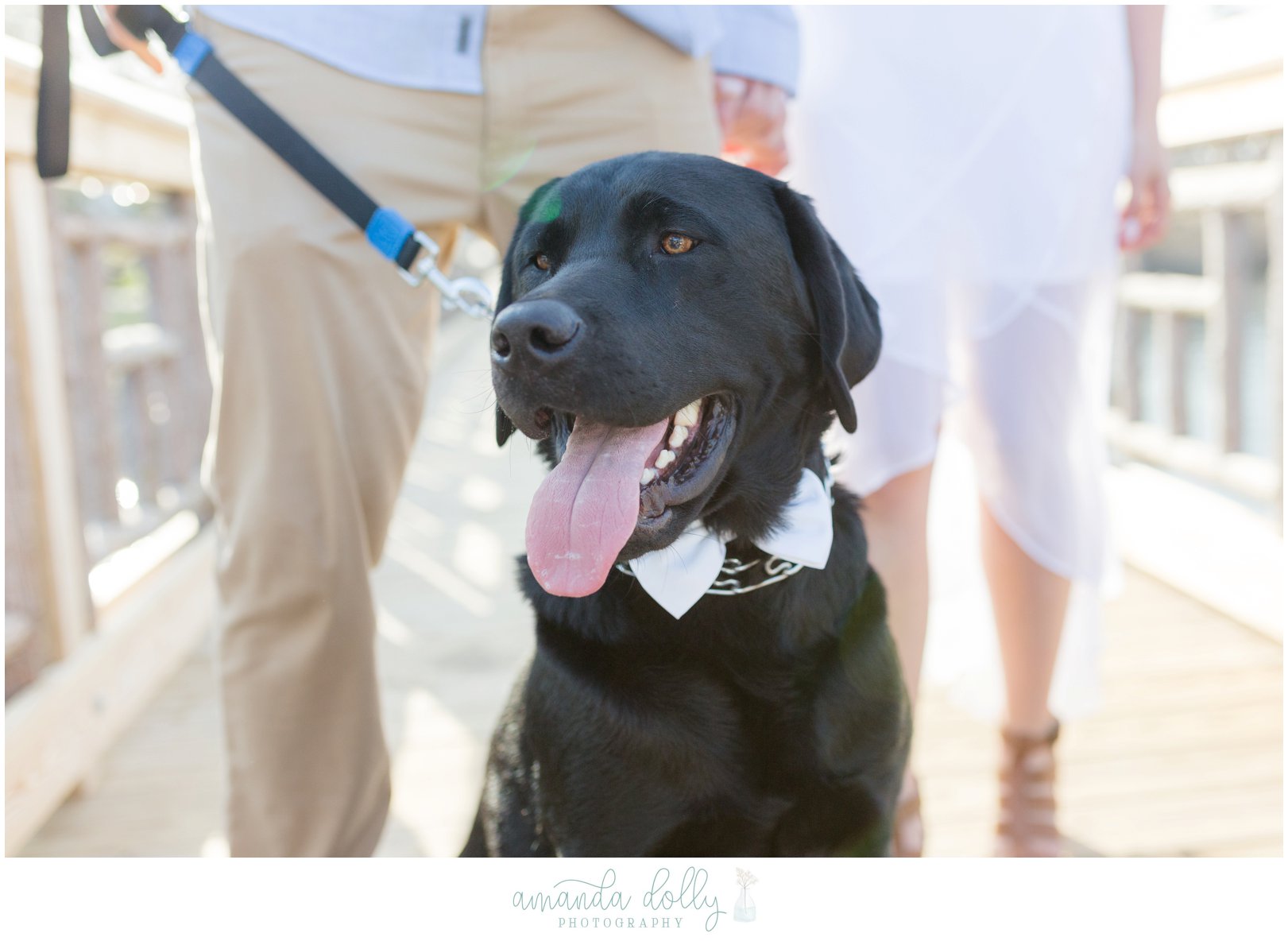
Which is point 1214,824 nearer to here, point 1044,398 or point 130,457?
point 1044,398

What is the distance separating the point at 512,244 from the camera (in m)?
1.61

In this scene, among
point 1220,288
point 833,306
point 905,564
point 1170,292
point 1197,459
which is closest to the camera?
point 833,306

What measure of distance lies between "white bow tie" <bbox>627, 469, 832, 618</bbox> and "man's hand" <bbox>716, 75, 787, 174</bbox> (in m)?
0.72

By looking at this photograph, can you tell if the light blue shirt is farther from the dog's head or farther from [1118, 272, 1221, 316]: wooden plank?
[1118, 272, 1221, 316]: wooden plank

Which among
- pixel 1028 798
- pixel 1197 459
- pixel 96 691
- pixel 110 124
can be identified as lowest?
pixel 1028 798

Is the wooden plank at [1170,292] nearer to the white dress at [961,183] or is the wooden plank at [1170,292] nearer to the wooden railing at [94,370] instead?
the white dress at [961,183]

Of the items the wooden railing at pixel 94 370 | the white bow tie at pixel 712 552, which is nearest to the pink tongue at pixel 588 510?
the white bow tie at pixel 712 552

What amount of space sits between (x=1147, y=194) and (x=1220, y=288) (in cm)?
166

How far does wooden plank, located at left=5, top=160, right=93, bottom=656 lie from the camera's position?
241 centimetres

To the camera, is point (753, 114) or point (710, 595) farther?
point (753, 114)

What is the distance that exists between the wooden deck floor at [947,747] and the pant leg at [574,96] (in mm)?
401

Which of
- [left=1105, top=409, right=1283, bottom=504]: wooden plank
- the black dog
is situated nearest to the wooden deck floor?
the black dog
